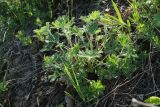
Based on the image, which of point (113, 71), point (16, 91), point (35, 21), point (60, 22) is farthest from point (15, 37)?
point (113, 71)

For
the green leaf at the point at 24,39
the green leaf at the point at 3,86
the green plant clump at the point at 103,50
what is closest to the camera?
the green plant clump at the point at 103,50

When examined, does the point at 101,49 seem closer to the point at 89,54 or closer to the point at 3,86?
the point at 89,54

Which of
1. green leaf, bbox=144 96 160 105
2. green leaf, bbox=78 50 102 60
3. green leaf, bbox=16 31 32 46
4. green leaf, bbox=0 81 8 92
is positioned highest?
green leaf, bbox=78 50 102 60

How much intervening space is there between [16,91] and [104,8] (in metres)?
0.90

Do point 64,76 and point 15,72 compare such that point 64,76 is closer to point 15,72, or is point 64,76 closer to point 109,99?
point 109,99

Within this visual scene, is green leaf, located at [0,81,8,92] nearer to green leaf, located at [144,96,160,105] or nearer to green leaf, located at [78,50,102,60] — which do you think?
green leaf, located at [78,50,102,60]

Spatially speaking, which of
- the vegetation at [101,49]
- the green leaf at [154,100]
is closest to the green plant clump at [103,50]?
the vegetation at [101,49]

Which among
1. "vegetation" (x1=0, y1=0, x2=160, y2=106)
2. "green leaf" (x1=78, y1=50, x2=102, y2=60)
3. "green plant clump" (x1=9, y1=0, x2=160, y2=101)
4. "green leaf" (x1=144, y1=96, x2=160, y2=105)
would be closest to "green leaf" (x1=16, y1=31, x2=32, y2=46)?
"vegetation" (x1=0, y1=0, x2=160, y2=106)

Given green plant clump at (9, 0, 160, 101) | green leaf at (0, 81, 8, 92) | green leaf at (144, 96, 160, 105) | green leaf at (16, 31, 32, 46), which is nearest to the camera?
green leaf at (144, 96, 160, 105)

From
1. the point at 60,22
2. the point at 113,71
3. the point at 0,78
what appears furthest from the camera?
the point at 0,78

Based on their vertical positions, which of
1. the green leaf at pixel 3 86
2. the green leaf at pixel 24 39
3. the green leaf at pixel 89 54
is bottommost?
the green leaf at pixel 3 86

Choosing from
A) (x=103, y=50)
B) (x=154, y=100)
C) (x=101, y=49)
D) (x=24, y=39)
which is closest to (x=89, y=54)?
(x=101, y=49)

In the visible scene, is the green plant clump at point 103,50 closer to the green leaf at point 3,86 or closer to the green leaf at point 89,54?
the green leaf at point 89,54

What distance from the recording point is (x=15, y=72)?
2703 millimetres
